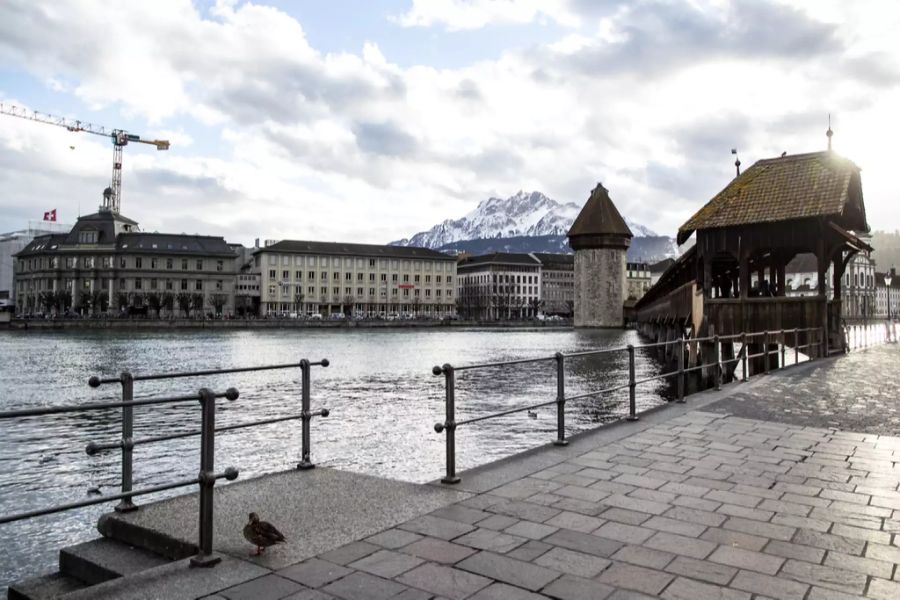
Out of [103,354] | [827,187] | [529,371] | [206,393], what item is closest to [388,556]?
[206,393]

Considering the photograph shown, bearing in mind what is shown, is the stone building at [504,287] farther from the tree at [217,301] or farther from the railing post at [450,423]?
the railing post at [450,423]

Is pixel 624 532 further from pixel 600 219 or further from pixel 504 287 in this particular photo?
pixel 504 287

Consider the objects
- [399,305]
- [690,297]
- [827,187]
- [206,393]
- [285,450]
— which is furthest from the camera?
[399,305]

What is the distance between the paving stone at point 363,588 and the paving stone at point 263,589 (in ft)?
0.68

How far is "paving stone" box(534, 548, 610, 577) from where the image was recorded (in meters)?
3.98

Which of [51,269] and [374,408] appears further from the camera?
[51,269]

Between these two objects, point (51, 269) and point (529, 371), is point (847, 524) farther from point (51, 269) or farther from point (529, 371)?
point (51, 269)

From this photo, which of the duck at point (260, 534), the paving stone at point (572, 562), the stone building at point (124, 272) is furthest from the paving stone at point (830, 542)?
the stone building at point (124, 272)

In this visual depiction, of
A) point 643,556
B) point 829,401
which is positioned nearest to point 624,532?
Result: point 643,556

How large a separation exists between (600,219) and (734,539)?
89.1m

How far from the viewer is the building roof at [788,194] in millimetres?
23695

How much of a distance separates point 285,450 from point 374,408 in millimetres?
5906

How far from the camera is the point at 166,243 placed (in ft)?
414

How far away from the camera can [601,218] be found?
299ft
